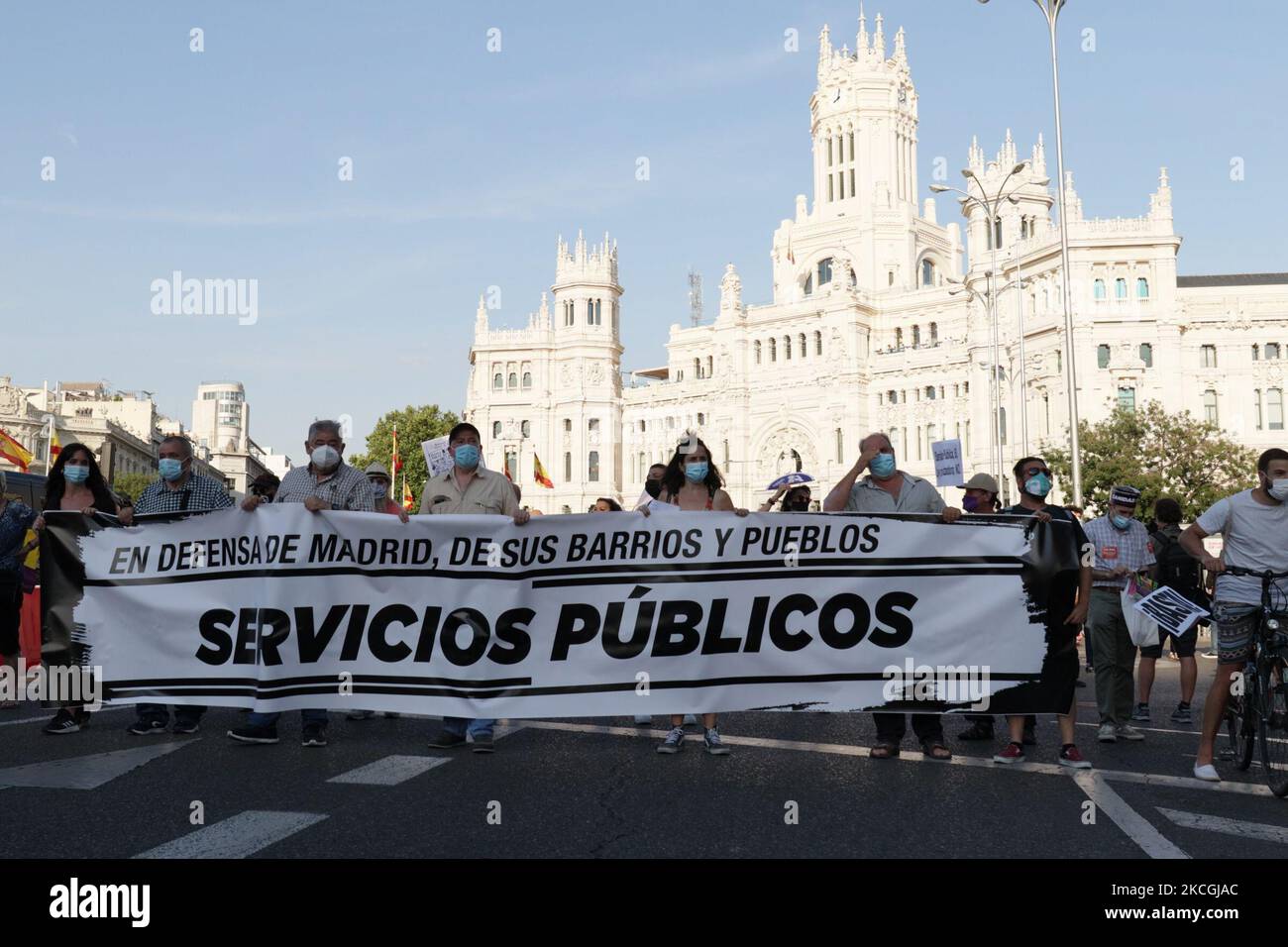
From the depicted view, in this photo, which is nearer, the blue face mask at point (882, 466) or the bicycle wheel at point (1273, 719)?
the bicycle wheel at point (1273, 719)

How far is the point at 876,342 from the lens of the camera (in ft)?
306

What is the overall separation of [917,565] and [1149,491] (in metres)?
40.9

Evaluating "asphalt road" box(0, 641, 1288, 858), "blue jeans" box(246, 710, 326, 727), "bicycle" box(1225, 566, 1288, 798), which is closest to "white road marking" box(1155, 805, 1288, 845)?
"asphalt road" box(0, 641, 1288, 858)

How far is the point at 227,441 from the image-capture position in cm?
18575

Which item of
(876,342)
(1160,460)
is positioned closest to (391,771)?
(1160,460)

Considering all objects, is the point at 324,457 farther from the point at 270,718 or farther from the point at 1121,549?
the point at 1121,549

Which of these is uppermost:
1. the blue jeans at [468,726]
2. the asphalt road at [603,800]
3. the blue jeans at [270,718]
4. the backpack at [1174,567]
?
the backpack at [1174,567]

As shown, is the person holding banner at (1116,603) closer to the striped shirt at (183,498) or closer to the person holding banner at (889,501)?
the person holding banner at (889,501)

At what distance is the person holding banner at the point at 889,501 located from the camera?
8000 mm

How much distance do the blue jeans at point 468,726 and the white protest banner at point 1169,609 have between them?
488 centimetres

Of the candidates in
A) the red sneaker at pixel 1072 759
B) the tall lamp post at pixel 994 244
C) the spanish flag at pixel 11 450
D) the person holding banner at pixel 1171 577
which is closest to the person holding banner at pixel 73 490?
Answer: the red sneaker at pixel 1072 759

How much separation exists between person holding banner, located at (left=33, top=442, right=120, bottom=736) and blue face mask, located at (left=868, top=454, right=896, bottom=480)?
590 cm

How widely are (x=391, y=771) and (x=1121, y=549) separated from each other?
634 centimetres
